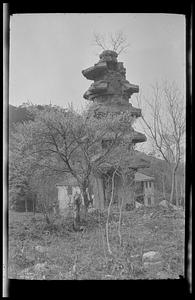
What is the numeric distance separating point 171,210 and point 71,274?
598mm

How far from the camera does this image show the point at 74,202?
6.26ft

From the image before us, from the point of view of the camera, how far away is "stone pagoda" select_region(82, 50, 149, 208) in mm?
1900

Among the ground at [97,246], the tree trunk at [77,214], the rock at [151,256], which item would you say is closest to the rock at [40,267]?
the ground at [97,246]

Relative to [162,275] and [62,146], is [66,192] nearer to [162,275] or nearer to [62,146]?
[62,146]

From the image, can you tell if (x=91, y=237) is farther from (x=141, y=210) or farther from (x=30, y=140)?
(x=30, y=140)

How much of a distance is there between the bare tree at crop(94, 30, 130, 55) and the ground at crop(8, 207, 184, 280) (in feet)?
2.73

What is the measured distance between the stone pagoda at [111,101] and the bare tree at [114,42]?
0.08 feet

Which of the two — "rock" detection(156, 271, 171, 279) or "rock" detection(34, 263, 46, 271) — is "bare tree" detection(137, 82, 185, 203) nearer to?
"rock" detection(156, 271, 171, 279)

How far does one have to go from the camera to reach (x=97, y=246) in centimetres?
188

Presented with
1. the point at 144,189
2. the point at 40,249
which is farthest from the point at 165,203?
the point at 40,249

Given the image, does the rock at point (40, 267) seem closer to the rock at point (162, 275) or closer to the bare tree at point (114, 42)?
the rock at point (162, 275)

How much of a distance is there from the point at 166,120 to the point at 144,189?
0.39m

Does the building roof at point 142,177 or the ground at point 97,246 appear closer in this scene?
the ground at point 97,246

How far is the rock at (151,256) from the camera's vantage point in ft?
6.11
